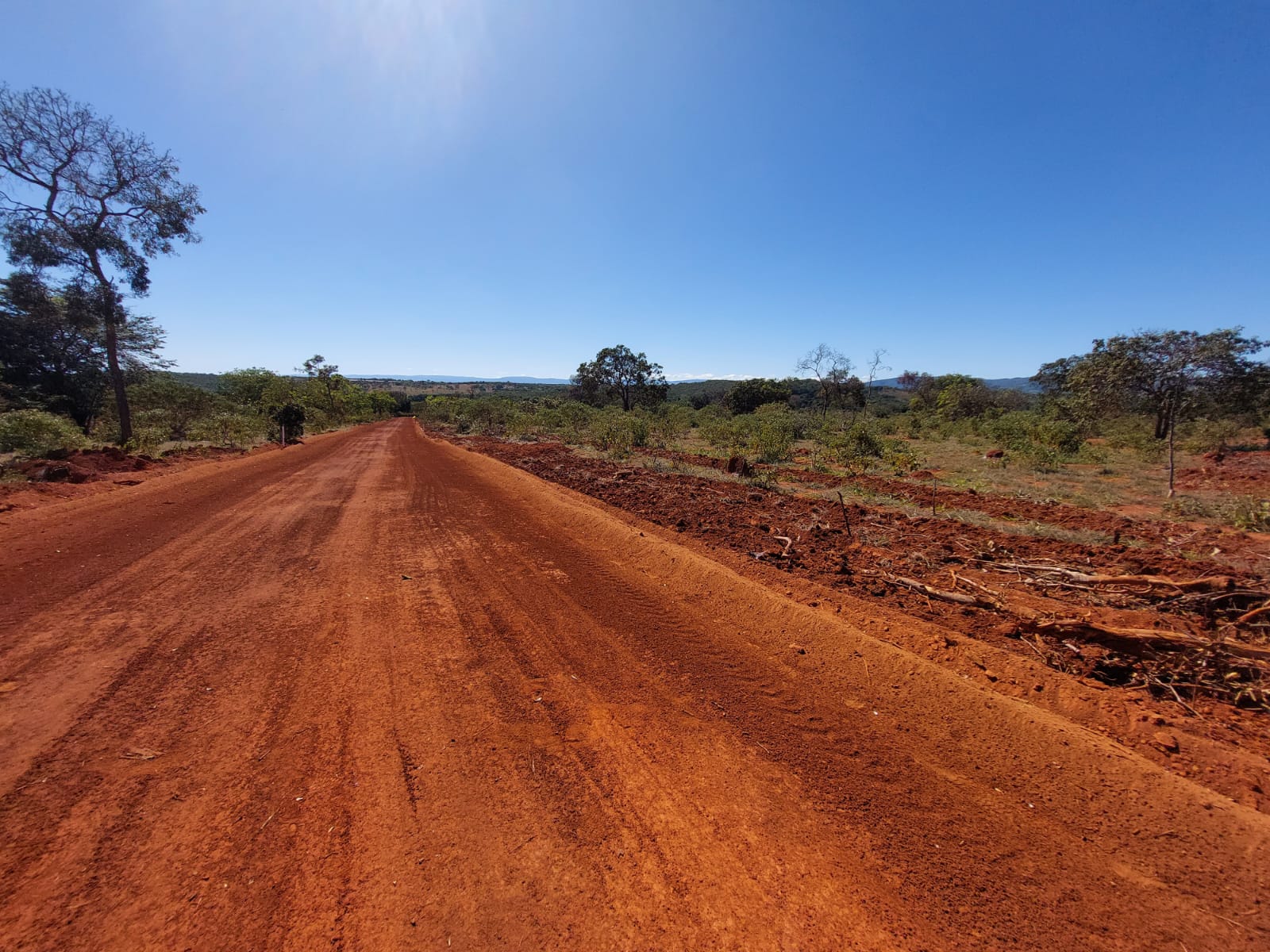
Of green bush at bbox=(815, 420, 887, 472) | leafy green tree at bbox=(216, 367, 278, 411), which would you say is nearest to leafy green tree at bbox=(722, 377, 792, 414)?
green bush at bbox=(815, 420, 887, 472)

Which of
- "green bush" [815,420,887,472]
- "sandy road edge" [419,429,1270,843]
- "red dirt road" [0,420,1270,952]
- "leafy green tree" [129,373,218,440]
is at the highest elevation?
"leafy green tree" [129,373,218,440]

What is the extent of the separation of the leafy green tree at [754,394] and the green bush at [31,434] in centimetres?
4840

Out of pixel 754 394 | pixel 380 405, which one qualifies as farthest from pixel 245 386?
pixel 754 394

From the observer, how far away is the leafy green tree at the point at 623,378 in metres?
47.1

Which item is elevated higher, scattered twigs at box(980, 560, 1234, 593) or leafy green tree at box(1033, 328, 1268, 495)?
leafy green tree at box(1033, 328, 1268, 495)

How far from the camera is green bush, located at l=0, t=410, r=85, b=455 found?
11055 millimetres

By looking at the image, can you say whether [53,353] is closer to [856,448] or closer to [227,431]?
[227,431]

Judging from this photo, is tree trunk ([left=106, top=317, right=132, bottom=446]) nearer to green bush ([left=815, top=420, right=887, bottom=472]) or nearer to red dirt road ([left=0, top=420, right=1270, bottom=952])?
red dirt road ([left=0, top=420, right=1270, bottom=952])

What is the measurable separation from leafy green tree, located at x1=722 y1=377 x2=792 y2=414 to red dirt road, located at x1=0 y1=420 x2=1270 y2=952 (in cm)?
5101

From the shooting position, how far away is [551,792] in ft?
7.80

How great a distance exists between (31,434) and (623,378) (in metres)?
40.0

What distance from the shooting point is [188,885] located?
1800 mm

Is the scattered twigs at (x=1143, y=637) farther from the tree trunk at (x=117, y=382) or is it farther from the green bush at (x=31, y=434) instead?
the tree trunk at (x=117, y=382)

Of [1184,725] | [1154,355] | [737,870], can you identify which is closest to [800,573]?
[1184,725]
